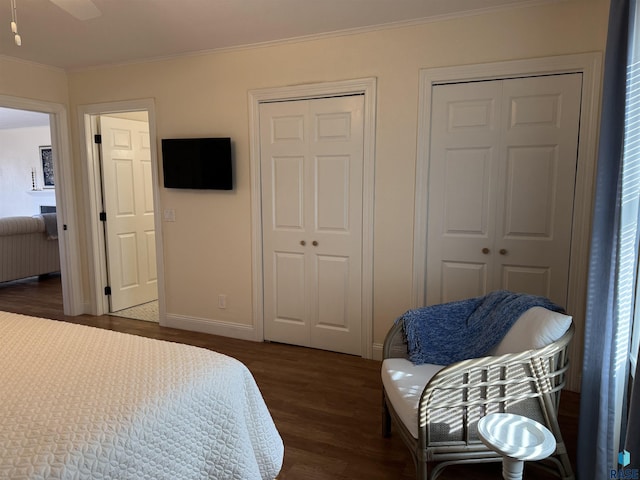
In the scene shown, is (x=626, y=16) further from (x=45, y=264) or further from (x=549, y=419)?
(x=45, y=264)

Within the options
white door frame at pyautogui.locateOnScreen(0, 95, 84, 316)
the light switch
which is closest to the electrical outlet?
the light switch

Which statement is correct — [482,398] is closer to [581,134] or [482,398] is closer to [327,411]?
[327,411]

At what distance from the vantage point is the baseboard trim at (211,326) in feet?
12.9

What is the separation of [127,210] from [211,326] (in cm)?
166

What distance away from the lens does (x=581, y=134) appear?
2725mm

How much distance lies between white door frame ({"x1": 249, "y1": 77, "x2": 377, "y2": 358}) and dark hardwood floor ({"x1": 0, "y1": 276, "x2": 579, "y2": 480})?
12.2 inches

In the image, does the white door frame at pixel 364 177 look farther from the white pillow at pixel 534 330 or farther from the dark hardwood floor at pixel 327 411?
the white pillow at pixel 534 330

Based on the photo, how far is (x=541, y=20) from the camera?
2.74 m

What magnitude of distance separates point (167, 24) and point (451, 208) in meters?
2.34

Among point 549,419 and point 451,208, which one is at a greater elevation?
point 451,208

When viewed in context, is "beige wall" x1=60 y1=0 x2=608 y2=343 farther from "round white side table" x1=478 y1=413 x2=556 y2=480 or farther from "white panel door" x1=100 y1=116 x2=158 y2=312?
"round white side table" x1=478 y1=413 x2=556 y2=480

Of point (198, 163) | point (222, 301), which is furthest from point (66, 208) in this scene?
point (222, 301)

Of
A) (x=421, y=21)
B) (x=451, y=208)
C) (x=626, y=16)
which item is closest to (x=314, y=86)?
(x=421, y=21)

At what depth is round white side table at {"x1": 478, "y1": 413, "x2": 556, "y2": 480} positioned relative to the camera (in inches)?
55.3
